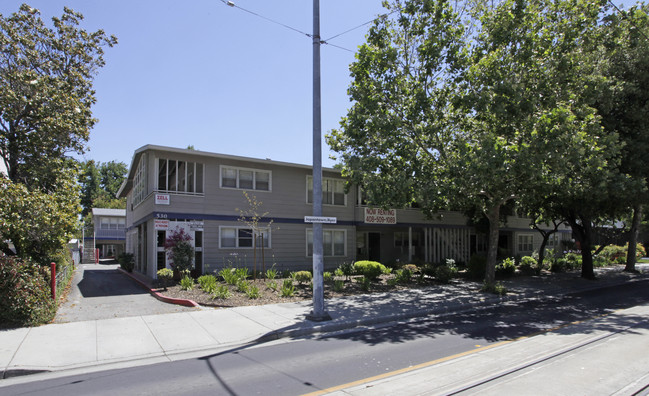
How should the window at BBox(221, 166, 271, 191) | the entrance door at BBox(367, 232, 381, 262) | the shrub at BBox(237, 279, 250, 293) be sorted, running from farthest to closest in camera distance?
1. the entrance door at BBox(367, 232, 381, 262)
2. the window at BBox(221, 166, 271, 191)
3. the shrub at BBox(237, 279, 250, 293)

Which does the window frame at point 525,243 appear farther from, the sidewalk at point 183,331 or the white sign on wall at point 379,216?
the sidewalk at point 183,331

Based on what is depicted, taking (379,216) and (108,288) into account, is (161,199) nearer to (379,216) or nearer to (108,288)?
(108,288)

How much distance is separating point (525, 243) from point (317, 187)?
94.6ft

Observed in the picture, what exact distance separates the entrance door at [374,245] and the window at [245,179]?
860cm

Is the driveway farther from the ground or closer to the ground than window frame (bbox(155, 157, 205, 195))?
closer to the ground

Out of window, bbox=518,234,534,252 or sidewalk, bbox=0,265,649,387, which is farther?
window, bbox=518,234,534,252

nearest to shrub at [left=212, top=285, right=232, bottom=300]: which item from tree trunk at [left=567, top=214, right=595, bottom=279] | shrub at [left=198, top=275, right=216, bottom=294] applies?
shrub at [left=198, top=275, right=216, bottom=294]

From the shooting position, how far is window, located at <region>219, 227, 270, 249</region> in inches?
710

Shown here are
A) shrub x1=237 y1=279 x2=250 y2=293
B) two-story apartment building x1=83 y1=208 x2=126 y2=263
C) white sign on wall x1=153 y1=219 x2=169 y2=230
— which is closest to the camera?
shrub x1=237 y1=279 x2=250 y2=293

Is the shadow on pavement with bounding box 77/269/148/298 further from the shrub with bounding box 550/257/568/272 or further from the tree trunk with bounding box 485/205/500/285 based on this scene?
the shrub with bounding box 550/257/568/272

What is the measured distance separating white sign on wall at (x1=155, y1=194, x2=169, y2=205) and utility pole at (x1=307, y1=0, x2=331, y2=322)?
8694 millimetres

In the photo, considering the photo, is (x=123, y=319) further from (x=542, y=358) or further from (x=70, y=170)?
(x=542, y=358)

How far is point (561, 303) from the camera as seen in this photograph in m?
13.4

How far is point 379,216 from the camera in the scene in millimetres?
22531
